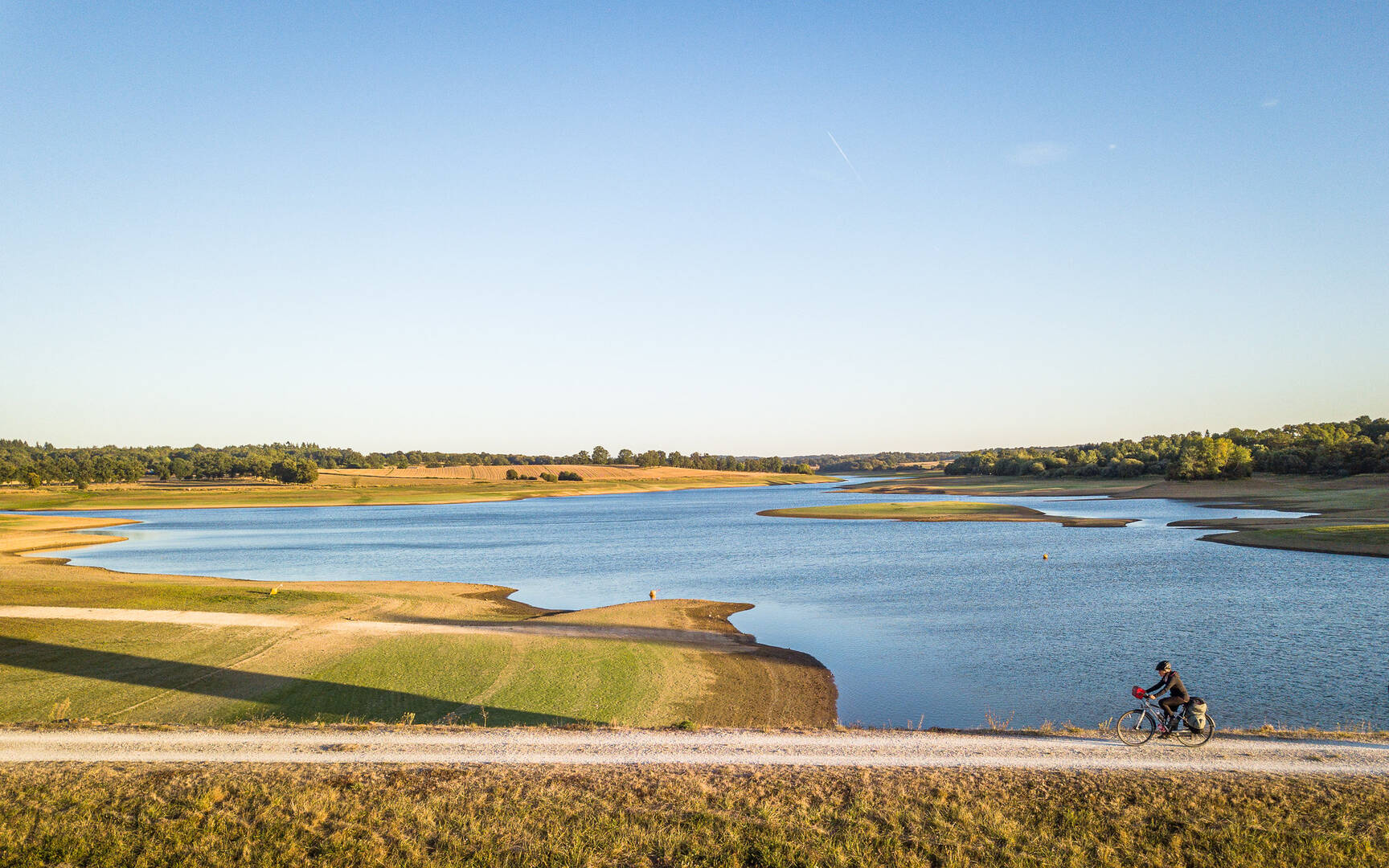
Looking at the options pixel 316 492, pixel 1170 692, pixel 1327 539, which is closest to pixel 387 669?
pixel 1170 692

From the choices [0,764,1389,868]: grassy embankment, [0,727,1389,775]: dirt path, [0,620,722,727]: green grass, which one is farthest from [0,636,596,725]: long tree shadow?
[0,764,1389,868]: grassy embankment

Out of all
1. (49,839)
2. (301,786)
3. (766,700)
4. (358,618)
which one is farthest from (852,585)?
(49,839)

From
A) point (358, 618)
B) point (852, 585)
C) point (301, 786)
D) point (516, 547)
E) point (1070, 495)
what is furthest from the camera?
point (1070, 495)

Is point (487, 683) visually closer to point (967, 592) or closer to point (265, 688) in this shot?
point (265, 688)

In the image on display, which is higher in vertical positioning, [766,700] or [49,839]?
[49,839]

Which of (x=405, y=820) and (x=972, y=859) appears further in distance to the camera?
(x=405, y=820)

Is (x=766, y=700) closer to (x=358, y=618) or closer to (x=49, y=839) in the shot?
(x=49, y=839)
